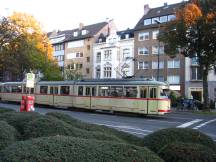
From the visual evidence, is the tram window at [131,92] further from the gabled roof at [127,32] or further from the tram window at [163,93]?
the gabled roof at [127,32]

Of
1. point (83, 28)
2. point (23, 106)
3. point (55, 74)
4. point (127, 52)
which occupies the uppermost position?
point (83, 28)

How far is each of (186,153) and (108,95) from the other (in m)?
26.4

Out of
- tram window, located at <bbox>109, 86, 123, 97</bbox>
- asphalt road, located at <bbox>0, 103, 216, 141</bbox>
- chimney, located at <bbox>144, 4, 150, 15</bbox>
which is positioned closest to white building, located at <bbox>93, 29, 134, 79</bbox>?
chimney, located at <bbox>144, 4, 150, 15</bbox>

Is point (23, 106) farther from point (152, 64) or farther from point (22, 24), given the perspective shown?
point (152, 64)

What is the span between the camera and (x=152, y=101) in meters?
28.2

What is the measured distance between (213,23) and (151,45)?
30775 millimetres

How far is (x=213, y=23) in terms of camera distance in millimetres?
35500

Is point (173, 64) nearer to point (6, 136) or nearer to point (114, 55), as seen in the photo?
point (114, 55)

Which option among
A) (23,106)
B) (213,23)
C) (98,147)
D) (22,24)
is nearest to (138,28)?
(22,24)

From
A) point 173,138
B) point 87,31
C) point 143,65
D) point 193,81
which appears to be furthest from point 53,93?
point 87,31

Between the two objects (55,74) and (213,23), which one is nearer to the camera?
(213,23)

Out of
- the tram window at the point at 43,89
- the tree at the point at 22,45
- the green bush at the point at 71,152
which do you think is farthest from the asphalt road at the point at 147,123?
the tree at the point at 22,45

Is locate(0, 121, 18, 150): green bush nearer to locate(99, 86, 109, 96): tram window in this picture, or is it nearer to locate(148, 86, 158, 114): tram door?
locate(148, 86, 158, 114): tram door

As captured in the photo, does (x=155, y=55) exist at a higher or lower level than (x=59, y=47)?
lower
